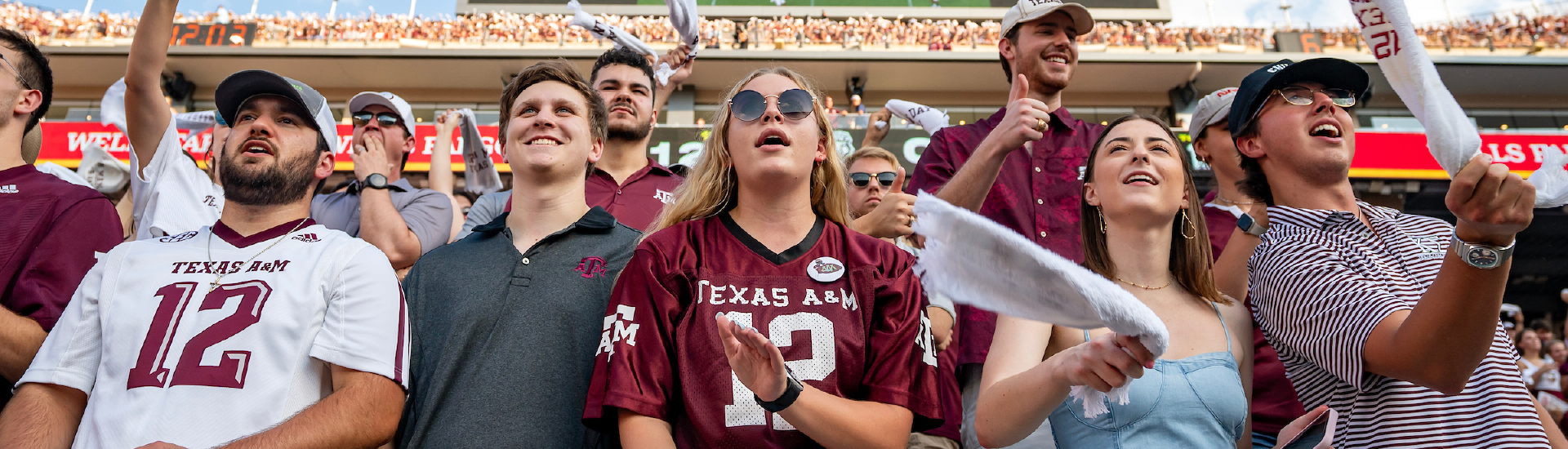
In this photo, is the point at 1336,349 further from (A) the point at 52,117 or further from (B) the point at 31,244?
(A) the point at 52,117

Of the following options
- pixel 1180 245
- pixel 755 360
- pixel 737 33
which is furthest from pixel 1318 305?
pixel 737 33

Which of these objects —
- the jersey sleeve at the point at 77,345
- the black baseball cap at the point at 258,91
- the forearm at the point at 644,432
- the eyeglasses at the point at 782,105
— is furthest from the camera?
the black baseball cap at the point at 258,91

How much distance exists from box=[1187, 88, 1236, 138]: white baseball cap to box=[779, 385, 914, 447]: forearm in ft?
7.32

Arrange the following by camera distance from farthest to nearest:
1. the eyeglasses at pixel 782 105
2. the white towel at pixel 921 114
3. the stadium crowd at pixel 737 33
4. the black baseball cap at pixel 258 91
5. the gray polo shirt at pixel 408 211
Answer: the stadium crowd at pixel 737 33, the white towel at pixel 921 114, the gray polo shirt at pixel 408 211, the black baseball cap at pixel 258 91, the eyeglasses at pixel 782 105

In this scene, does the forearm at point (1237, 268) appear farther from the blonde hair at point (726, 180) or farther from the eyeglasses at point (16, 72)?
the eyeglasses at point (16, 72)

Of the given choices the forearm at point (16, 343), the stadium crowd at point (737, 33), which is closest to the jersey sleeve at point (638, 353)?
the forearm at point (16, 343)

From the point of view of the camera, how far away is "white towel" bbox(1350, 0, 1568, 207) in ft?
4.88

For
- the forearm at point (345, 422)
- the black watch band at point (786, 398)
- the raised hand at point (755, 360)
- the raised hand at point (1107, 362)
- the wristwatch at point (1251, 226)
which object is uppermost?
the wristwatch at point (1251, 226)

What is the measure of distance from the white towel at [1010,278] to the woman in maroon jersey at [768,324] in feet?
1.58

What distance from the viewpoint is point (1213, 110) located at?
345 cm

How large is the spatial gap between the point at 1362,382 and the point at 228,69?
22.5 meters

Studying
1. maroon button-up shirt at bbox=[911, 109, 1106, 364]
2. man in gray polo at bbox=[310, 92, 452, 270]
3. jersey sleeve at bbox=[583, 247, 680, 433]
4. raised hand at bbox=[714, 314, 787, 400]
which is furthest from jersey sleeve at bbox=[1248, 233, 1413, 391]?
man in gray polo at bbox=[310, 92, 452, 270]

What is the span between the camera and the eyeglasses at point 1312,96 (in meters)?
2.41

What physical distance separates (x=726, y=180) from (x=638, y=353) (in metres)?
0.68
